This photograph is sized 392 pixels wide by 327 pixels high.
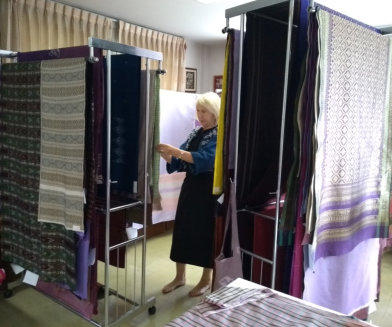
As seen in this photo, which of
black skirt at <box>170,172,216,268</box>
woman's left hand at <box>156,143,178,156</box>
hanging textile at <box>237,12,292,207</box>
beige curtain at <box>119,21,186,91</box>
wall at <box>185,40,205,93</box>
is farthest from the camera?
wall at <box>185,40,205,93</box>

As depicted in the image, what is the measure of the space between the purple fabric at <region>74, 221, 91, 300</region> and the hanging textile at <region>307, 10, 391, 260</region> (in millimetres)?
1027

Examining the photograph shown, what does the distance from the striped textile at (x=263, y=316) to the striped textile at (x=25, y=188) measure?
105cm

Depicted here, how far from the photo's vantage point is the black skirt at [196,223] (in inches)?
90.4

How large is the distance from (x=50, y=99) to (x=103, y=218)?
65 centimetres

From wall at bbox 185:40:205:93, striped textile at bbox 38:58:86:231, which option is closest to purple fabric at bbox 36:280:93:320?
striped textile at bbox 38:58:86:231

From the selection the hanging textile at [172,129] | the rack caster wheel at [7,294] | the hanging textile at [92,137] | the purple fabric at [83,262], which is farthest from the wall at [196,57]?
the purple fabric at [83,262]

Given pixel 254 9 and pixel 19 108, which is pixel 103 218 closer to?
pixel 19 108

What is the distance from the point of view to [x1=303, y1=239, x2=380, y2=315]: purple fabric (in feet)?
5.07

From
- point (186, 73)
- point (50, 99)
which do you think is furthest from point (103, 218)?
point (186, 73)

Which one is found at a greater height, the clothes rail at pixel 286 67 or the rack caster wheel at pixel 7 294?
the clothes rail at pixel 286 67

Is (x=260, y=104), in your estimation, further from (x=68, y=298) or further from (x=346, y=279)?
(x=68, y=298)

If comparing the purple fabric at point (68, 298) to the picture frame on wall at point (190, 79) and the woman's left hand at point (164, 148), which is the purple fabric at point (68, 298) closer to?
the woman's left hand at point (164, 148)

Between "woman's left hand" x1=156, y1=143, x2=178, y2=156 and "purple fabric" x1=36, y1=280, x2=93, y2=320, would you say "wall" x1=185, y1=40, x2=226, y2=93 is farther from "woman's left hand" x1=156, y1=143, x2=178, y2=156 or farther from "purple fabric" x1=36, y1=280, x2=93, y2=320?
"purple fabric" x1=36, y1=280, x2=93, y2=320

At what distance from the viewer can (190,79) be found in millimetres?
5262
